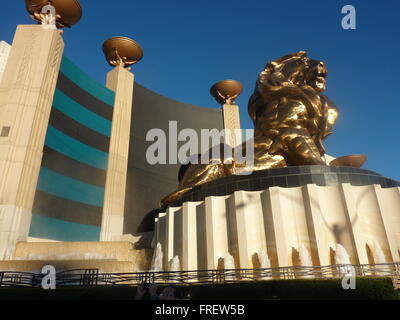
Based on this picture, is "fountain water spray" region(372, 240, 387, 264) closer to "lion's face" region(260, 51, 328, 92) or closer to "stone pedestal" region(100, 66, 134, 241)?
"lion's face" region(260, 51, 328, 92)

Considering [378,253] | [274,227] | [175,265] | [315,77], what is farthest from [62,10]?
[378,253]

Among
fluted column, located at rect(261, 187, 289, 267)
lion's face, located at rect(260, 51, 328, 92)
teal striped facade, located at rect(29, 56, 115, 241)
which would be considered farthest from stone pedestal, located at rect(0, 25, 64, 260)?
lion's face, located at rect(260, 51, 328, 92)

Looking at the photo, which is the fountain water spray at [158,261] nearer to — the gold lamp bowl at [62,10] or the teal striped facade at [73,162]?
the teal striped facade at [73,162]

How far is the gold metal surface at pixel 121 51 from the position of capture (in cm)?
4134

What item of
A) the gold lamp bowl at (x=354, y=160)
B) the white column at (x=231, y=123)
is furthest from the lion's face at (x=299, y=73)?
the gold lamp bowl at (x=354, y=160)

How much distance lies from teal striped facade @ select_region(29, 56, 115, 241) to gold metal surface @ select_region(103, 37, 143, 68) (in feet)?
23.0

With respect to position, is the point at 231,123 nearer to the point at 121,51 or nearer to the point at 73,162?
the point at 121,51

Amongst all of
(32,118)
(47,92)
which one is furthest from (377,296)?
(47,92)

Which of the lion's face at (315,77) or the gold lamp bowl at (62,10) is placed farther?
the gold lamp bowl at (62,10)

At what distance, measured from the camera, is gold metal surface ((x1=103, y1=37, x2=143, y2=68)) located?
41.3 m

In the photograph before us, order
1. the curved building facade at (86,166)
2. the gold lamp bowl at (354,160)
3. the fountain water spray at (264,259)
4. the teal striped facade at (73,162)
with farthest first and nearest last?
the gold lamp bowl at (354,160), the curved building facade at (86,166), the teal striped facade at (73,162), the fountain water spray at (264,259)

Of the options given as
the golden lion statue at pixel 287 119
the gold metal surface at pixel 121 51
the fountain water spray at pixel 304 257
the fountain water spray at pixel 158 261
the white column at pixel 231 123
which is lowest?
the fountain water spray at pixel 304 257

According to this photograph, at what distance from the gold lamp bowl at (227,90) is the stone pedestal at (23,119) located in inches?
1031
